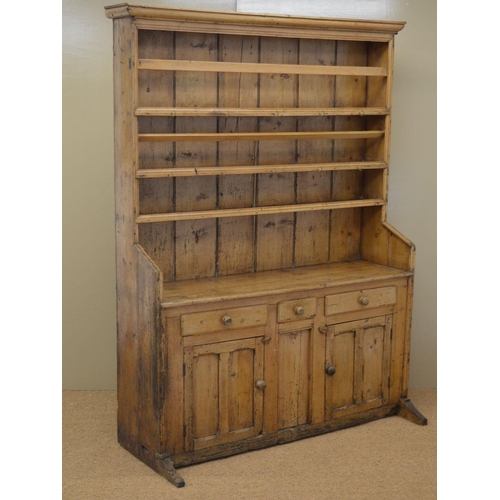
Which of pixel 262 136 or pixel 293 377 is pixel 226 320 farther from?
pixel 262 136

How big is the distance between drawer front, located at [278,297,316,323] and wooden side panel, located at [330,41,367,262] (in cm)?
60

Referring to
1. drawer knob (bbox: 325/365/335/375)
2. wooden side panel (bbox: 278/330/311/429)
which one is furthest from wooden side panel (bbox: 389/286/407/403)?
wooden side panel (bbox: 278/330/311/429)

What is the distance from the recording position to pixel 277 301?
362 cm

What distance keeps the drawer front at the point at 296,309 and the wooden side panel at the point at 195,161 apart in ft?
1.54

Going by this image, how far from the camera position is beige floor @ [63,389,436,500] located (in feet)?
10.4

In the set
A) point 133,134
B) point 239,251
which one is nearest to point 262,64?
point 133,134

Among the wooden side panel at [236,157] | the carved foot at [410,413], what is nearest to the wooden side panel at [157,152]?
the wooden side panel at [236,157]

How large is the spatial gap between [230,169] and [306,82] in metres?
0.76

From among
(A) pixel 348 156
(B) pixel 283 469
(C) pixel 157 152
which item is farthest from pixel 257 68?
(B) pixel 283 469

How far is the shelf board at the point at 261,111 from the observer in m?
3.36

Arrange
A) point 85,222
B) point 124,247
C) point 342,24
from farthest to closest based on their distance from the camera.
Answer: point 85,222 < point 342,24 < point 124,247

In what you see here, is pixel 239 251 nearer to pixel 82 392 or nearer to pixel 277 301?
pixel 277 301

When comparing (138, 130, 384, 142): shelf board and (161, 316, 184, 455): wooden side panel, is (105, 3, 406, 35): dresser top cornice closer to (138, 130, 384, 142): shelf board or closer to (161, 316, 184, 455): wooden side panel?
(138, 130, 384, 142): shelf board

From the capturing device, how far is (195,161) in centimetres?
373
